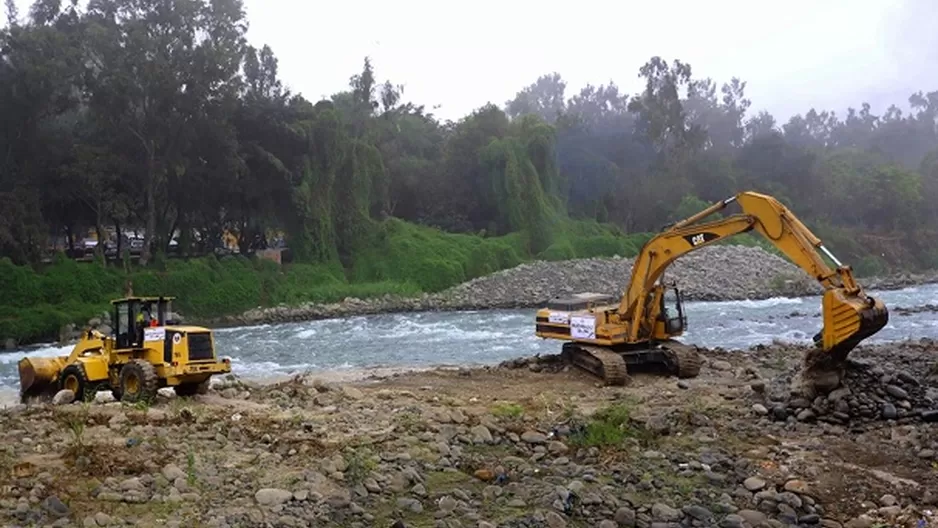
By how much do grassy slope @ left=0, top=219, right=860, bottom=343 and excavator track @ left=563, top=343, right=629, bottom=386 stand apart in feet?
72.6

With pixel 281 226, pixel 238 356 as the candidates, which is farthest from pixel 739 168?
pixel 238 356

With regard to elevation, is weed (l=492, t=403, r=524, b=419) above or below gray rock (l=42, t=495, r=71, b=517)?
below

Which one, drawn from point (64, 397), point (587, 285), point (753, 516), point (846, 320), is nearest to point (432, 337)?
point (64, 397)

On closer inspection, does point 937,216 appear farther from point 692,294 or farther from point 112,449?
point 112,449

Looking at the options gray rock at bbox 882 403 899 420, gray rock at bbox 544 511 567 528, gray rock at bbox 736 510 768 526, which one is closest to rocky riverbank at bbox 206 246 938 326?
gray rock at bbox 882 403 899 420

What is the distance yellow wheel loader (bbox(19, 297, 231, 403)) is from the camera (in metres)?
13.6

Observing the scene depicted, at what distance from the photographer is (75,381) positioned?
14195 mm

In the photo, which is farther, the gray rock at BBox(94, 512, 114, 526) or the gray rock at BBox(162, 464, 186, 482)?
the gray rock at BBox(162, 464, 186, 482)

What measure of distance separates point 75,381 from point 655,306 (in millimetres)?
9961

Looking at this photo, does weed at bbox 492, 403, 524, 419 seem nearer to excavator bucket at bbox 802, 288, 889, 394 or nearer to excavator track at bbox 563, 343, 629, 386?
excavator track at bbox 563, 343, 629, 386

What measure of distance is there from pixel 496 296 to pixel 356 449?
35444 mm

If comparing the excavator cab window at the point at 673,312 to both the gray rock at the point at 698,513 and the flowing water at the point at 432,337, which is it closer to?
the flowing water at the point at 432,337

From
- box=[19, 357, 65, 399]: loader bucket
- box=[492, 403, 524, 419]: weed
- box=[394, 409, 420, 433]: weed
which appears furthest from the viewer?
box=[19, 357, 65, 399]: loader bucket

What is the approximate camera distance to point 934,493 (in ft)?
27.1
